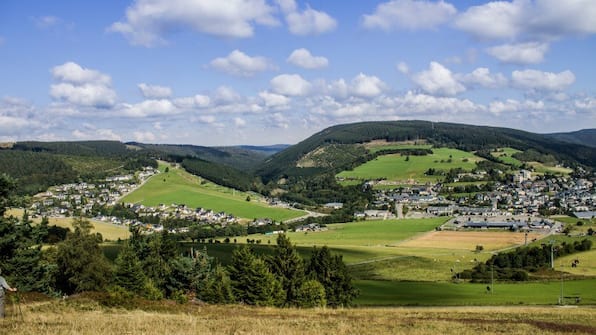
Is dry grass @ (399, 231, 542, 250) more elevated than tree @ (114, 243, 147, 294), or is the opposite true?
tree @ (114, 243, 147, 294)

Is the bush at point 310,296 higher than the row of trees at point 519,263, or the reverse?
the bush at point 310,296

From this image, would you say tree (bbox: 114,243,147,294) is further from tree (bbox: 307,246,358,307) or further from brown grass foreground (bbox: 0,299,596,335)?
brown grass foreground (bbox: 0,299,596,335)

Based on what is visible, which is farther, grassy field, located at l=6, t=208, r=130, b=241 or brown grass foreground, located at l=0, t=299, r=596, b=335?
grassy field, located at l=6, t=208, r=130, b=241

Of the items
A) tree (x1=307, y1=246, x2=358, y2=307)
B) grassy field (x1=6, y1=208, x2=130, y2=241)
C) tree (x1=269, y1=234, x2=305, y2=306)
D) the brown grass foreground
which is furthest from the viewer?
grassy field (x1=6, y1=208, x2=130, y2=241)

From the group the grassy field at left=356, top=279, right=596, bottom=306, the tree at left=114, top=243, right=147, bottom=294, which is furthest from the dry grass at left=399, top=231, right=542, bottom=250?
the tree at left=114, top=243, right=147, bottom=294

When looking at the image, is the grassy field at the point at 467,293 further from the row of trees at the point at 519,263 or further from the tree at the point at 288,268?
the tree at the point at 288,268

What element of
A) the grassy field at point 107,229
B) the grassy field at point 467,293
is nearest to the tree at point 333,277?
the grassy field at point 467,293

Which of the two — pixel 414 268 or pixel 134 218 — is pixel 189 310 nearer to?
pixel 414 268

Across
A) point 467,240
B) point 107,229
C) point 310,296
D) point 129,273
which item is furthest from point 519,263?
point 107,229
